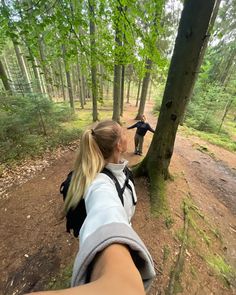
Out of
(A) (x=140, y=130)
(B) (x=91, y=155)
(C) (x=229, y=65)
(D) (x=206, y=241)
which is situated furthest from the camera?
(C) (x=229, y=65)

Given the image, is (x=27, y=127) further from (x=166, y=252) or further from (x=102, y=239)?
(x=102, y=239)

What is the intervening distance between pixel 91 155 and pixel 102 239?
2.71 ft

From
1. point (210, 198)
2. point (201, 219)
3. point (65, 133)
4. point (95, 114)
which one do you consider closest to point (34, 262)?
point (201, 219)

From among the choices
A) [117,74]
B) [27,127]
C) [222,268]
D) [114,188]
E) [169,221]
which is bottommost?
[222,268]

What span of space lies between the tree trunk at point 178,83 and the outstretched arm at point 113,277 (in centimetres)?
316

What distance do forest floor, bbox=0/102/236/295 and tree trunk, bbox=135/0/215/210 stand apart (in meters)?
0.42

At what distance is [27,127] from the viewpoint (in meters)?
6.64

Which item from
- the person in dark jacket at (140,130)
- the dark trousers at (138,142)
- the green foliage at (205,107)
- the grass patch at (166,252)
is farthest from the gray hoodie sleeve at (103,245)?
the green foliage at (205,107)

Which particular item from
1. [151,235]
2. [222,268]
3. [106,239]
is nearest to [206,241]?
[222,268]

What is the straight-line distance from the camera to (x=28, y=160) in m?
6.07

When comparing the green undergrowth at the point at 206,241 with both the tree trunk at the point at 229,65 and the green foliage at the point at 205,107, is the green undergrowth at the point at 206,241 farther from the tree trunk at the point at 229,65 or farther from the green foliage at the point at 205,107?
the tree trunk at the point at 229,65

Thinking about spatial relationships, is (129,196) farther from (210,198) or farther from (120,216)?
(210,198)

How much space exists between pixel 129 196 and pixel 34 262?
252 cm

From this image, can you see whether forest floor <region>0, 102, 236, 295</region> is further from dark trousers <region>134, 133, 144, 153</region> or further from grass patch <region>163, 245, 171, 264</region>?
dark trousers <region>134, 133, 144, 153</region>
